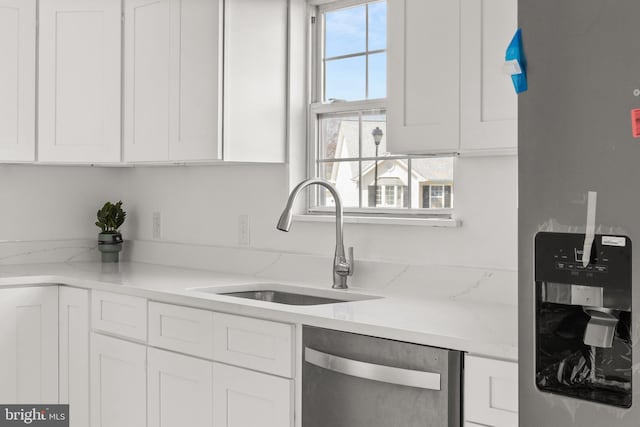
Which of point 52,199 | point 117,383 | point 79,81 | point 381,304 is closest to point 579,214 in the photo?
point 381,304

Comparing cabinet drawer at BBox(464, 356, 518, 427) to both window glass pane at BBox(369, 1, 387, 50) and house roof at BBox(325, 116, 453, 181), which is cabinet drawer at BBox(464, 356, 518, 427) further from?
window glass pane at BBox(369, 1, 387, 50)

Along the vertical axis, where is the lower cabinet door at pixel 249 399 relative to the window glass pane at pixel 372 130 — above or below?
below

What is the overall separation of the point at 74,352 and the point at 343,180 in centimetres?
132

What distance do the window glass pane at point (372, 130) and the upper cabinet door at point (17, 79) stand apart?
1529 mm

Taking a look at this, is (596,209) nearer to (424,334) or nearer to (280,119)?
(424,334)

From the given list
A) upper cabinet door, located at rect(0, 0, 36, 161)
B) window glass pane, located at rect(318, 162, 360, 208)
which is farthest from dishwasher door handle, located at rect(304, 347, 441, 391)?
upper cabinet door, located at rect(0, 0, 36, 161)

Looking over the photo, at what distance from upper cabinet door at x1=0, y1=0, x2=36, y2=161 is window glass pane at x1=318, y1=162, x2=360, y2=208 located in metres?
1.35

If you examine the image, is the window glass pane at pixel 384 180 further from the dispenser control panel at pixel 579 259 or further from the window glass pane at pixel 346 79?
the dispenser control panel at pixel 579 259

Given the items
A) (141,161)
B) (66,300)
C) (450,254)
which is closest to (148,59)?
(141,161)

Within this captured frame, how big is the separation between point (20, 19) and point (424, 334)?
8.31ft

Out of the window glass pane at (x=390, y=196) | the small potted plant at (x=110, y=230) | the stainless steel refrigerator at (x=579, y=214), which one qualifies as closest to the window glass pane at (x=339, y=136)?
the window glass pane at (x=390, y=196)

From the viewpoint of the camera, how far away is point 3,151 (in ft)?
11.9

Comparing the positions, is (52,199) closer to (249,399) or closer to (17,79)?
(17,79)

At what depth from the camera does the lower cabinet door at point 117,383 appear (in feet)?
9.91
